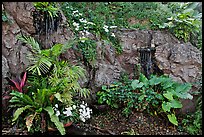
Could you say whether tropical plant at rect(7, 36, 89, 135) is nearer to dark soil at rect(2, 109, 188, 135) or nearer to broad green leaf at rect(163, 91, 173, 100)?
dark soil at rect(2, 109, 188, 135)

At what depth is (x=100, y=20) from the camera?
5000mm

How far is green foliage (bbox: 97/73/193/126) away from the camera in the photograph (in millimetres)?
4152

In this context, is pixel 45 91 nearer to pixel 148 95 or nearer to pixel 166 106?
pixel 148 95

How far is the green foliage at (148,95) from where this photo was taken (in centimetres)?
415

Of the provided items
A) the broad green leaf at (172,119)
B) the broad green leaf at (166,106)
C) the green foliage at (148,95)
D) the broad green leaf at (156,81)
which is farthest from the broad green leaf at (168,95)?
the broad green leaf at (172,119)

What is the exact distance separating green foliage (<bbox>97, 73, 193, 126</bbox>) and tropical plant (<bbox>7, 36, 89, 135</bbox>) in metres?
0.81

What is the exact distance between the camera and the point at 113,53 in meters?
4.87

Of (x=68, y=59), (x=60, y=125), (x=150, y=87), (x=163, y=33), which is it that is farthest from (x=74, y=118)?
(x=163, y=33)

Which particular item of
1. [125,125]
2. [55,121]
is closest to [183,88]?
[125,125]

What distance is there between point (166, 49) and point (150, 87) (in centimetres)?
107

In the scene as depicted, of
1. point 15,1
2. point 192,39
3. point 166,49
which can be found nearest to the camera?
point 15,1

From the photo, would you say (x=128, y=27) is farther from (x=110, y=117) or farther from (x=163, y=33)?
(x=110, y=117)

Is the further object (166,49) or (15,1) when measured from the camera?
(166,49)

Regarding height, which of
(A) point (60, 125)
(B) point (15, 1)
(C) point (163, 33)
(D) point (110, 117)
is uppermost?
(B) point (15, 1)
